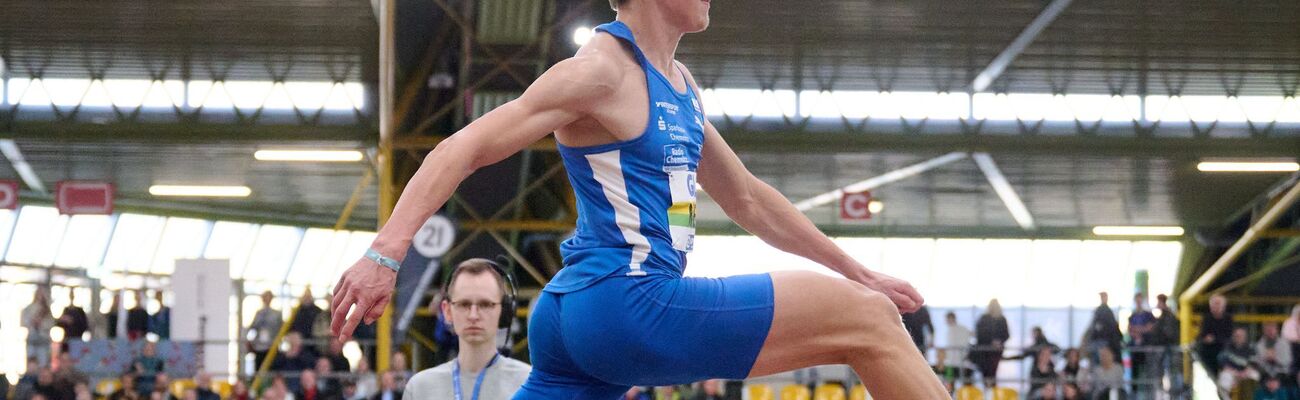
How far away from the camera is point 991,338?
20562 mm

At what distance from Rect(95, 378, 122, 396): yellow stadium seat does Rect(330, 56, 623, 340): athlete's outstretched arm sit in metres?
16.9

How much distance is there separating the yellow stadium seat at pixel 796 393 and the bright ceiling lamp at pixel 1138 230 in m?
20.7

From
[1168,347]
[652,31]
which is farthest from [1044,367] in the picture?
[652,31]

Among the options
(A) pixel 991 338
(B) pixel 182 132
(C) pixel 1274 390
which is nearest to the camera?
(C) pixel 1274 390

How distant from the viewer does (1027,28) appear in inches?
880

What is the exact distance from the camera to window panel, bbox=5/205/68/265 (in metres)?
34.8

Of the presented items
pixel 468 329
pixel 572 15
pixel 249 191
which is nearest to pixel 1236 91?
pixel 572 15

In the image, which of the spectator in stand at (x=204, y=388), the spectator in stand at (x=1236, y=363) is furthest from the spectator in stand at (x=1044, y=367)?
the spectator in stand at (x=204, y=388)

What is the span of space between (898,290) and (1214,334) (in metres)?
18.6

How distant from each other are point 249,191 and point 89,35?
12085 millimetres

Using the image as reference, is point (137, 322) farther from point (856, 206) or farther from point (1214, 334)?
point (1214, 334)

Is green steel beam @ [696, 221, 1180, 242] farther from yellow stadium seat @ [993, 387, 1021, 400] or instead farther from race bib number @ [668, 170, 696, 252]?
race bib number @ [668, 170, 696, 252]

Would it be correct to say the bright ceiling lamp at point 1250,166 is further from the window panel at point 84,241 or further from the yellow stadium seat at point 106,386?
the window panel at point 84,241

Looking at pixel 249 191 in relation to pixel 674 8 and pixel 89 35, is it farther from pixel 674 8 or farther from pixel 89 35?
pixel 674 8
